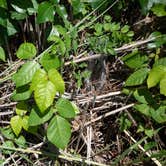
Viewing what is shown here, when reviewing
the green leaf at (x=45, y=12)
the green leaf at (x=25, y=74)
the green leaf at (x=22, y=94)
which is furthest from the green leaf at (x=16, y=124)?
the green leaf at (x=45, y=12)

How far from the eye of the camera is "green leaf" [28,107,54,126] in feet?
4.99

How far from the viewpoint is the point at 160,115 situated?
1566 millimetres

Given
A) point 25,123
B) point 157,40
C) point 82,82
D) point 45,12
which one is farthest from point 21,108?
point 157,40

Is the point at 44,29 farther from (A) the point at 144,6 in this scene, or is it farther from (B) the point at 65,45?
(A) the point at 144,6

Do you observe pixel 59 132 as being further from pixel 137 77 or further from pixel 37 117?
pixel 137 77

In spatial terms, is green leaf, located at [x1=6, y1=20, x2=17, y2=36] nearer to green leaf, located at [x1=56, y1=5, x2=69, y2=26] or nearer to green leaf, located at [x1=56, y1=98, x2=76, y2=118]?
green leaf, located at [x1=56, y1=5, x2=69, y2=26]

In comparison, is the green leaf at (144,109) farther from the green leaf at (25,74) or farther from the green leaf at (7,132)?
the green leaf at (7,132)

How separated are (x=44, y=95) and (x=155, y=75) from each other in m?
0.45

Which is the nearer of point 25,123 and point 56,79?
point 56,79

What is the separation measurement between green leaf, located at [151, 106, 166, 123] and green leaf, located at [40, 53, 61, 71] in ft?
1.51

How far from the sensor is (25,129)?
1630 millimetres

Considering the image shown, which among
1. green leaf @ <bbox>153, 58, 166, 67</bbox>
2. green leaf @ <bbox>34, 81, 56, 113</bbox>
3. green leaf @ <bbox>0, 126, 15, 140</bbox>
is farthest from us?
green leaf @ <bbox>0, 126, 15, 140</bbox>

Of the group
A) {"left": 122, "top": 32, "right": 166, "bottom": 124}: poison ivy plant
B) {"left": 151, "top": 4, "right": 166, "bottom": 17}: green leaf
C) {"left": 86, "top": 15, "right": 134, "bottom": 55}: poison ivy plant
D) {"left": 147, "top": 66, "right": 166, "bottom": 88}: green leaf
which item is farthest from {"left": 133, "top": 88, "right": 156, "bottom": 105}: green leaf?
{"left": 151, "top": 4, "right": 166, "bottom": 17}: green leaf

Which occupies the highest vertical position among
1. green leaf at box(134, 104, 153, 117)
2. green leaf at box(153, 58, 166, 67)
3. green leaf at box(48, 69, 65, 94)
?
green leaf at box(48, 69, 65, 94)
